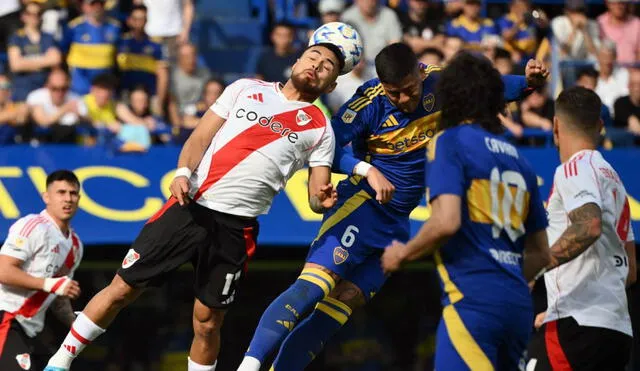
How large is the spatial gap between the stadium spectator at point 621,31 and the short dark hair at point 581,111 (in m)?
8.93

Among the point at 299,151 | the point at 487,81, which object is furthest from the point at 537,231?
the point at 299,151

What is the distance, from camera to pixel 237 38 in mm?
15125

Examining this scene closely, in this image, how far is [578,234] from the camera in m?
5.84

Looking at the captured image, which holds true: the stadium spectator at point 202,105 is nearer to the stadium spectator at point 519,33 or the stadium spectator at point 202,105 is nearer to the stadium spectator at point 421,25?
the stadium spectator at point 421,25

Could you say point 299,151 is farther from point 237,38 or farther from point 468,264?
point 237,38

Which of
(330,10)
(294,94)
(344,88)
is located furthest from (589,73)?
(294,94)

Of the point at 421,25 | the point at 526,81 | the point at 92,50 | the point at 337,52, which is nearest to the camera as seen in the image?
the point at 337,52

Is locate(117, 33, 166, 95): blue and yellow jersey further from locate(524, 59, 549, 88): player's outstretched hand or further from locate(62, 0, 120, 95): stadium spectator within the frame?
locate(524, 59, 549, 88): player's outstretched hand

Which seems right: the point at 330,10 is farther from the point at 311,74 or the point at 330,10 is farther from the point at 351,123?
the point at 311,74

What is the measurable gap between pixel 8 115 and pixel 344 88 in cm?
391

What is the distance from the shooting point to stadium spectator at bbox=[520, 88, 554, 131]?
Answer: 43.3 feet

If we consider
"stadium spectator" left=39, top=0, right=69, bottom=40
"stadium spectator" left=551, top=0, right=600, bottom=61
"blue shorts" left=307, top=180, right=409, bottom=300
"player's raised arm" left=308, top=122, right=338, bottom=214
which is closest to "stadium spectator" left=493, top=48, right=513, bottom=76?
"stadium spectator" left=551, top=0, right=600, bottom=61

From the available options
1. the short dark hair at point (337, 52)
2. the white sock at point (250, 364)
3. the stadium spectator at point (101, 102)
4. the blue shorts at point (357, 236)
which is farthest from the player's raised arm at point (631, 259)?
the stadium spectator at point (101, 102)

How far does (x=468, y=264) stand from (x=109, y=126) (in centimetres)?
786
